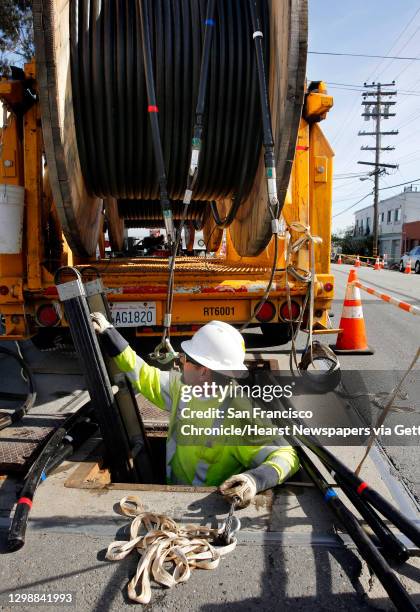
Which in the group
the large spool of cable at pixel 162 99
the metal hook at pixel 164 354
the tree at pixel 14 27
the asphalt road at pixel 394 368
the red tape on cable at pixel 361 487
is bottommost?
the asphalt road at pixel 394 368

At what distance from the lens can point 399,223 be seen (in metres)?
48.1

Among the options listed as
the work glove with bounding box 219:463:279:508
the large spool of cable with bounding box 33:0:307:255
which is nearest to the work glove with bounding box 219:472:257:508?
the work glove with bounding box 219:463:279:508

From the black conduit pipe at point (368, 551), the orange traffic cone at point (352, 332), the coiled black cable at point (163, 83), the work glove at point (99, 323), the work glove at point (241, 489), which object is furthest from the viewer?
the orange traffic cone at point (352, 332)

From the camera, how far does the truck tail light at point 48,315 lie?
13.4 ft

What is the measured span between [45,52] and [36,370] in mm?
2941

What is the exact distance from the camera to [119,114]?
12.0 ft

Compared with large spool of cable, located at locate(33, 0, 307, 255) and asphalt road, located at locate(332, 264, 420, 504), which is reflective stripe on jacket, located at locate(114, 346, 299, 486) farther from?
large spool of cable, located at locate(33, 0, 307, 255)

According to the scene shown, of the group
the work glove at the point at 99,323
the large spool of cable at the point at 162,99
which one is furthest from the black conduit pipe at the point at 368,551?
the large spool of cable at the point at 162,99

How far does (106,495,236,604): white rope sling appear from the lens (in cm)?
186

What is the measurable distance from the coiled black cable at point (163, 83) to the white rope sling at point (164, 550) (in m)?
2.65

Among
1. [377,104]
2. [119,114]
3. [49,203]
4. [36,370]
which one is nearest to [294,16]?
[119,114]

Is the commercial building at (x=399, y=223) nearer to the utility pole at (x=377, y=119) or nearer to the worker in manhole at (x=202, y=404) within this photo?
the utility pole at (x=377, y=119)

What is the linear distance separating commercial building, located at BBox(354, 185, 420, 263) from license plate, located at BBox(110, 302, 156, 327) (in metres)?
40.5

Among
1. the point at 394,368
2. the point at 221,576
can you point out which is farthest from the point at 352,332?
the point at 221,576
